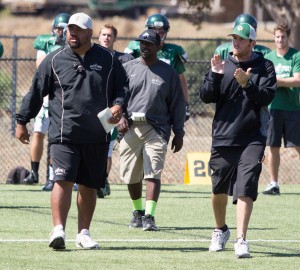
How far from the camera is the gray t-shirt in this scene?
12344 millimetres

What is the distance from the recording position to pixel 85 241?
1033 centimetres

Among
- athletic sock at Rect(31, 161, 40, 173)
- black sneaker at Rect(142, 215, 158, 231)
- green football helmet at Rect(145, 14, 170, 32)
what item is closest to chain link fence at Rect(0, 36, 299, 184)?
athletic sock at Rect(31, 161, 40, 173)

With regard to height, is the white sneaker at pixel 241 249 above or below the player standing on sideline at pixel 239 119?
below

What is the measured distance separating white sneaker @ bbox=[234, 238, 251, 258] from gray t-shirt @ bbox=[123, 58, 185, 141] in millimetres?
2627

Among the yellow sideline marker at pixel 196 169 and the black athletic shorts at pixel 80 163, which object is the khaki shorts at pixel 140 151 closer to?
the black athletic shorts at pixel 80 163

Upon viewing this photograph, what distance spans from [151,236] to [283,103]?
5.51 m

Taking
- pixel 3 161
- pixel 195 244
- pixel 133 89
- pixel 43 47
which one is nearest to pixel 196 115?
pixel 3 161

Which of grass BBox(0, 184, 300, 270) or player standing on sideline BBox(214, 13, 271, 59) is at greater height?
player standing on sideline BBox(214, 13, 271, 59)

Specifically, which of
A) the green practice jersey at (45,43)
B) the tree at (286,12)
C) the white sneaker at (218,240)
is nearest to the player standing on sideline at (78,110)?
the white sneaker at (218,240)

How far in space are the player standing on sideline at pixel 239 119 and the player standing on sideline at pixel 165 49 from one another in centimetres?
320

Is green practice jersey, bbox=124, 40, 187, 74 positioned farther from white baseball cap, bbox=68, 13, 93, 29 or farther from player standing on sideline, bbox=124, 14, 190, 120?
white baseball cap, bbox=68, 13, 93, 29

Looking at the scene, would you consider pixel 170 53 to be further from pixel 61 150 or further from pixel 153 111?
pixel 61 150

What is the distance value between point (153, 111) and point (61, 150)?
2.23 meters

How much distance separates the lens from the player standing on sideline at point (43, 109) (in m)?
15.4
